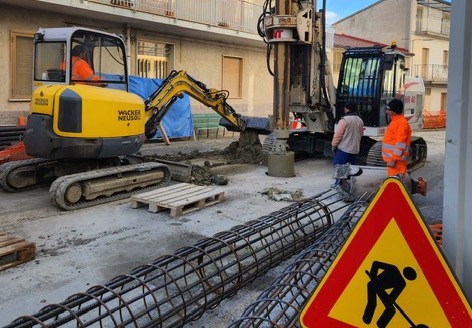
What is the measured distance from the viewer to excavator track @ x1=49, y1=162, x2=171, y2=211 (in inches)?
290

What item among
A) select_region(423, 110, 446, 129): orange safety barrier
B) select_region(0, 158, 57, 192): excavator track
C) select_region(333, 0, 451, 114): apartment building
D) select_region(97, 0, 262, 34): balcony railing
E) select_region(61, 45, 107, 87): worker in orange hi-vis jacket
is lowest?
select_region(0, 158, 57, 192): excavator track

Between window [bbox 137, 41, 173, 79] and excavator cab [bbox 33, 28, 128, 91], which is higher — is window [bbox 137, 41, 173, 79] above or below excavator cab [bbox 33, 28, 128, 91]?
Result: above

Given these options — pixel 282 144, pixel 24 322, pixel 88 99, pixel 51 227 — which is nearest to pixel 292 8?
pixel 282 144

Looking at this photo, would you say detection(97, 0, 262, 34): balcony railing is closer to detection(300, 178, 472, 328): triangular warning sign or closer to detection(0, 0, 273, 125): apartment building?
detection(0, 0, 273, 125): apartment building

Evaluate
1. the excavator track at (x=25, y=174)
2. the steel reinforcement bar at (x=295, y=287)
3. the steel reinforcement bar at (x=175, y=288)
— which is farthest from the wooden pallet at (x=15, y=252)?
the excavator track at (x=25, y=174)

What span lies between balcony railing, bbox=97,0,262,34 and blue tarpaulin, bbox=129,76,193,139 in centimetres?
224

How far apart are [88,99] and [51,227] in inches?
84.8

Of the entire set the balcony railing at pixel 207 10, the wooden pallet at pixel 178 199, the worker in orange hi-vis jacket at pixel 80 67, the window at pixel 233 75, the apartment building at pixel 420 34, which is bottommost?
the wooden pallet at pixel 178 199

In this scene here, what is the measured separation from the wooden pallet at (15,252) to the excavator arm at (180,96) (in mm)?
4622

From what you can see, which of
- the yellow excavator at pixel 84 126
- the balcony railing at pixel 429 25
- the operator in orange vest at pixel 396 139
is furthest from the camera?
the balcony railing at pixel 429 25

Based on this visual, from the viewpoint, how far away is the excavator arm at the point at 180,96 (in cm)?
975

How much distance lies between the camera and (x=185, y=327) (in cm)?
396

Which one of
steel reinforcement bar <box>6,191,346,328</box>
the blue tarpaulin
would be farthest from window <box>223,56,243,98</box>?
steel reinforcement bar <box>6,191,346,328</box>

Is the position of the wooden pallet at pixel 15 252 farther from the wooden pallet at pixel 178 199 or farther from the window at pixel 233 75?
the window at pixel 233 75
